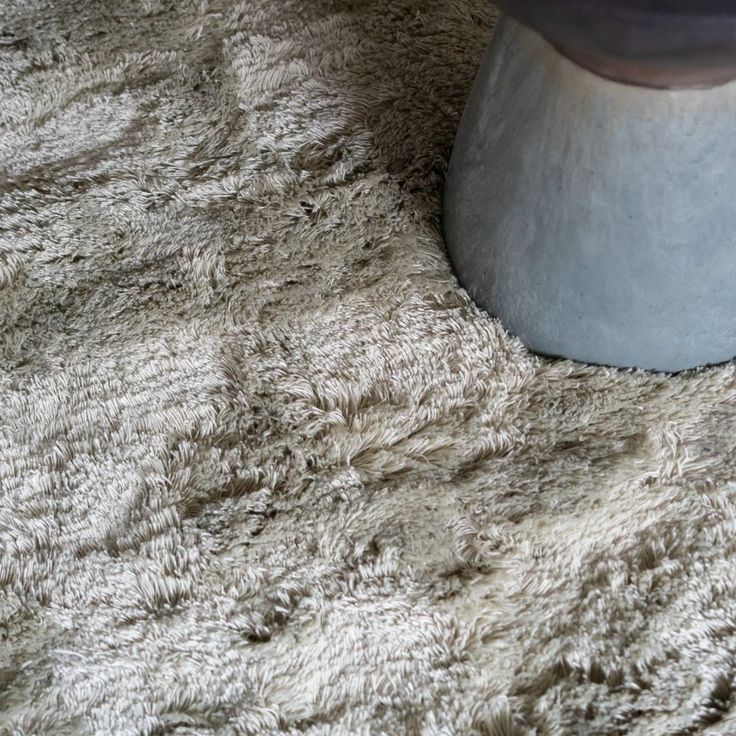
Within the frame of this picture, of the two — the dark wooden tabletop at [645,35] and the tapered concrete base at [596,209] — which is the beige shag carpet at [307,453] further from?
the dark wooden tabletop at [645,35]

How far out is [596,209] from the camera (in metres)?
0.68

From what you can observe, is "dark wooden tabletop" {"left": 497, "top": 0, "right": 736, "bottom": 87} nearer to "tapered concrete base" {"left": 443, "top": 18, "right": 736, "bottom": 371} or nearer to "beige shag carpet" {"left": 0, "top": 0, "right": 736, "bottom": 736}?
"tapered concrete base" {"left": 443, "top": 18, "right": 736, "bottom": 371}

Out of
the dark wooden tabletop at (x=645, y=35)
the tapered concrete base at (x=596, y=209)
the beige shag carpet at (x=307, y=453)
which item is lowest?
the beige shag carpet at (x=307, y=453)

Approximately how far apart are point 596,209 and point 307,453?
30 centimetres

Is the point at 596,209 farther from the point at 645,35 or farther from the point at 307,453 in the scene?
the point at 307,453

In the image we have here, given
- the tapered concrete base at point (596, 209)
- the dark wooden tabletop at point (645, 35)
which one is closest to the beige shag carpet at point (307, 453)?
the tapered concrete base at point (596, 209)

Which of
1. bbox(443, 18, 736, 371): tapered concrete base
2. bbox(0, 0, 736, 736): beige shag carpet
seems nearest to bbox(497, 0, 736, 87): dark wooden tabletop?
bbox(443, 18, 736, 371): tapered concrete base

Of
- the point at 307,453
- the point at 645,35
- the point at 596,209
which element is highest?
the point at 645,35

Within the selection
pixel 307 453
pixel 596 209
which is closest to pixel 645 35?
pixel 596 209

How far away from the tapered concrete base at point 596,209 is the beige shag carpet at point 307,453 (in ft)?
0.14

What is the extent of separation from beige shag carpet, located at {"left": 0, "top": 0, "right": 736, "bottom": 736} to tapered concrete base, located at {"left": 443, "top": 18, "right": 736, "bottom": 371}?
41mm

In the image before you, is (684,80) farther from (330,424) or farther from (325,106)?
A: (325,106)

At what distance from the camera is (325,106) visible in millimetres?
989

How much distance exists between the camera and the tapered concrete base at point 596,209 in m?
0.64
